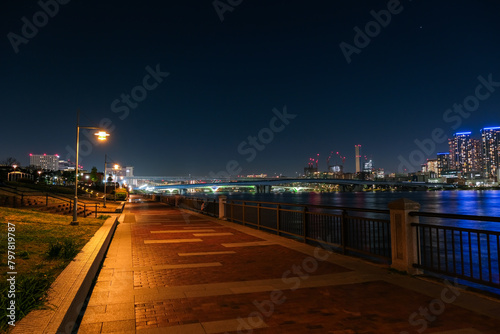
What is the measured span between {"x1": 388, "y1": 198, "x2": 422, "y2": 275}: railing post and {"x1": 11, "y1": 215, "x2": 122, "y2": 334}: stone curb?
571cm

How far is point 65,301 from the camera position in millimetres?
4648

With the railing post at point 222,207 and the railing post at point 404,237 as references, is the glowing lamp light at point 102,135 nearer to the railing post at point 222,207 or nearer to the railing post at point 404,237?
the railing post at point 222,207

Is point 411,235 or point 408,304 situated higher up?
point 411,235

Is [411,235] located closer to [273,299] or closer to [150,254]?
[273,299]

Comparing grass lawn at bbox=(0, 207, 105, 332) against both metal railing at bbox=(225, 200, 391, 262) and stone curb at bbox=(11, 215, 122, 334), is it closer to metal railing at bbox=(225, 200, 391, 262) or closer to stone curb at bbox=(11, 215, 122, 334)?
stone curb at bbox=(11, 215, 122, 334)

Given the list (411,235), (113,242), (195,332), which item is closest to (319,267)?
(411,235)

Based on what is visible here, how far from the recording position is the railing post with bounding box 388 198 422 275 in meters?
7.05

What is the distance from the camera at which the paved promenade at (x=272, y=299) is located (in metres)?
4.54

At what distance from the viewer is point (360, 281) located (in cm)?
660

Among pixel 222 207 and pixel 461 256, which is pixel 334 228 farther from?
pixel 222 207

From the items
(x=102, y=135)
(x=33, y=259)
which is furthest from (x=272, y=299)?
(x=102, y=135)

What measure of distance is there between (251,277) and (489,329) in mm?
3855

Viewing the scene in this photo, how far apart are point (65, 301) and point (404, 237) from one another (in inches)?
232

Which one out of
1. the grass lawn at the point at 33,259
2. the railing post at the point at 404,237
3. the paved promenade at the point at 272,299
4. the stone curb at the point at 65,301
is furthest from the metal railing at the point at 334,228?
the grass lawn at the point at 33,259
